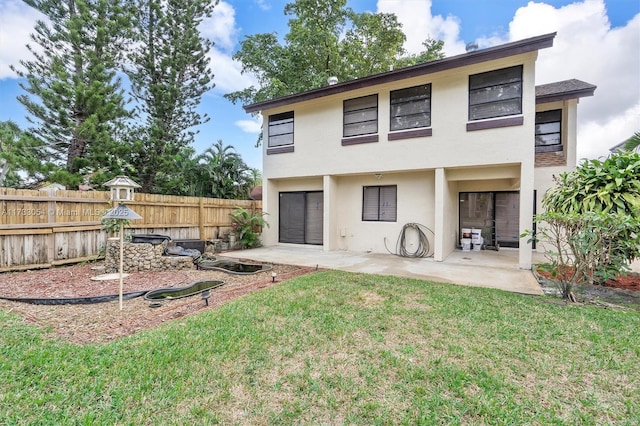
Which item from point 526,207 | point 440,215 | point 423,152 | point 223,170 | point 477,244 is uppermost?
point 223,170

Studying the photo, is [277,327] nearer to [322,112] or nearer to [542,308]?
[542,308]

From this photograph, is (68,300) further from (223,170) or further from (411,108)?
(223,170)

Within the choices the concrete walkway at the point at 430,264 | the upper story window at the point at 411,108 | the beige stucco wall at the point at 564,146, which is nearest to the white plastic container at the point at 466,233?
the concrete walkway at the point at 430,264

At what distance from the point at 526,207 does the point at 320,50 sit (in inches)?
566

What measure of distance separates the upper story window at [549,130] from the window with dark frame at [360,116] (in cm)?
589

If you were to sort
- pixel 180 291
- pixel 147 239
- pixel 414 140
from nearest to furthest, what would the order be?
pixel 180 291 → pixel 147 239 → pixel 414 140

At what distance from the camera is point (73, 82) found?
11102 millimetres

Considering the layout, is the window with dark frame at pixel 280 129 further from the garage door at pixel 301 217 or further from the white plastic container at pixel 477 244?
the white plastic container at pixel 477 244

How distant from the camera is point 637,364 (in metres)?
2.80

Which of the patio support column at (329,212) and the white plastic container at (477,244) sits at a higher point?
the patio support column at (329,212)

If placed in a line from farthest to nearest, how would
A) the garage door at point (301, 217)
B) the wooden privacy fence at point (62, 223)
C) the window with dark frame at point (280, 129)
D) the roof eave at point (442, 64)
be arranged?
the window with dark frame at point (280, 129) < the garage door at point (301, 217) < the roof eave at point (442, 64) < the wooden privacy fence at point (62, 223)

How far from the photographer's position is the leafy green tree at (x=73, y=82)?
35.9ft

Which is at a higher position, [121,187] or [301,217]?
[121,187]

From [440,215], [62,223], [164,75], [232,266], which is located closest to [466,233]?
[440,215]
